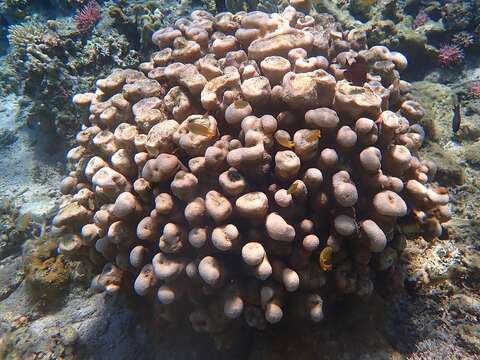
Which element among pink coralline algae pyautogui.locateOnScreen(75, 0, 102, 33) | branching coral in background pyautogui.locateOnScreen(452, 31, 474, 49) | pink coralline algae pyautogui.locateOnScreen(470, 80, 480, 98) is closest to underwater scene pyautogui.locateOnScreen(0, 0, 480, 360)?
pink coralline algae pyautogui.locateOnScreen(470, 80, 480, 98)

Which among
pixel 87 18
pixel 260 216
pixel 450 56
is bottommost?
pixel 450 56

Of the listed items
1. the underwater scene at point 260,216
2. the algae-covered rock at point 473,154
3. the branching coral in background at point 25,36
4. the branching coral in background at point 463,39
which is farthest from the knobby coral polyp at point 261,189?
the branching coral in background at point 25,36

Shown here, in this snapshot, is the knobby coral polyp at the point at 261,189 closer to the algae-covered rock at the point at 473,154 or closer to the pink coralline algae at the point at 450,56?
the algae-covered rock at the point at 473,154

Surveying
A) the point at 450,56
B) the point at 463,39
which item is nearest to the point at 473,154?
the point at 450,56

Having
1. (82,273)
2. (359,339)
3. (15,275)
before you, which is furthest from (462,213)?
(15,275)

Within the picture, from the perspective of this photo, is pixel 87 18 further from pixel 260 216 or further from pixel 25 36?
pixel 260 216
